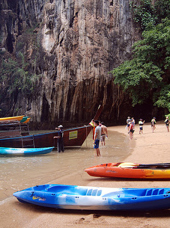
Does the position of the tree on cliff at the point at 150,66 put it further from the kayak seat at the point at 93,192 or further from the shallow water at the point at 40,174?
the kayak seat at the point at 93,192

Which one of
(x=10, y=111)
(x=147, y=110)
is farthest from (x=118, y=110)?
(x=10, y=111)

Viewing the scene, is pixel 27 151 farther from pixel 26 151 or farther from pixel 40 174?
pixel 40 174

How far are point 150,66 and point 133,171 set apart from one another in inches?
737

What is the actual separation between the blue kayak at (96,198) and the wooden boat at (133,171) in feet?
5.03

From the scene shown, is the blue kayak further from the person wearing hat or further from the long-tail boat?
the long-tail boat

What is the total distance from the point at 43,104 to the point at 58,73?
3708 mm

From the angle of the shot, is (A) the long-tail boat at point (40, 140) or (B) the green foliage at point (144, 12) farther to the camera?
(B) the green foliage at point (144, 12)

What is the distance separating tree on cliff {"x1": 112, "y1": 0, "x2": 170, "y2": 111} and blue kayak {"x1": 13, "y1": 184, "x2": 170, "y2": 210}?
18476mm

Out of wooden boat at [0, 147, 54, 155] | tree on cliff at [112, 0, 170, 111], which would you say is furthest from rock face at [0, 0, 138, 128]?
wooden boat at [0, 147, 54, 155]

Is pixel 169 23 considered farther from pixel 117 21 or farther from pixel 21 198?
pixel 21 198

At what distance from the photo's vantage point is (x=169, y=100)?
862 inches

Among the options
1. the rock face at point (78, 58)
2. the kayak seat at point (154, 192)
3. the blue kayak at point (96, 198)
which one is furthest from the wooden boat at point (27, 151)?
the rock face at point (78, 58)

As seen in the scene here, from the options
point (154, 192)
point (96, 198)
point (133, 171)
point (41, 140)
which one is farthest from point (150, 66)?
point (96, 198)

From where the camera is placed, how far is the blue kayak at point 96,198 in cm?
365
